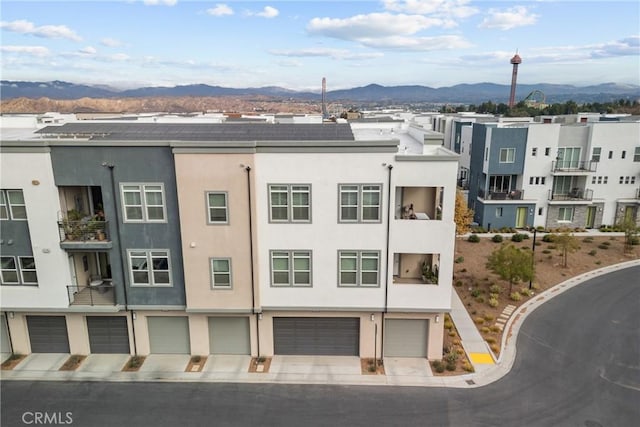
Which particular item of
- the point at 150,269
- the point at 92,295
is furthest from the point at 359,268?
the point at 92,295

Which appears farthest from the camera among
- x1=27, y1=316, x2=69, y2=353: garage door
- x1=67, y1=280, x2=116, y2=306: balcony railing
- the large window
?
x1=27, y1=316, x2=69, y2=353: garage door

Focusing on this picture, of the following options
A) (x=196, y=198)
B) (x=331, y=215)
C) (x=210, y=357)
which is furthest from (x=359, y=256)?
(x=210, y=357)

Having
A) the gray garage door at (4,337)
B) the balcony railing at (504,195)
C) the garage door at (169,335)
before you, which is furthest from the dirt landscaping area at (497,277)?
the gray garage door at (4,337)

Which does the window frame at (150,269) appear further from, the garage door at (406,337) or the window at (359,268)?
the garage door at (406,337)

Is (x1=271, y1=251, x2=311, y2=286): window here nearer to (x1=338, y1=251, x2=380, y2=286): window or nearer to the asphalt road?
(x1=338, y1=251, x2=380, y2=286): window

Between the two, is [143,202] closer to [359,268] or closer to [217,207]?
[217,207]

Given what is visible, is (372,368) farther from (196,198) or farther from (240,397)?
(196,198)

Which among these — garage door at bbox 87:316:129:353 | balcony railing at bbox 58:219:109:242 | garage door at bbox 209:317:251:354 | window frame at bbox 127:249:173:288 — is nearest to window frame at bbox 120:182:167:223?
balcony railing at bbox 58:219:109:242
